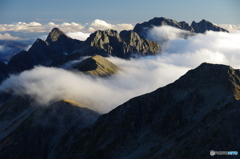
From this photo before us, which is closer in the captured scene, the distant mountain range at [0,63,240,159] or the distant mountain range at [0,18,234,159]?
the distant mountain range at [0,18,234,159]

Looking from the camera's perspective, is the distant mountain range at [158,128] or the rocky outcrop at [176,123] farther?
the distant mountain range at [158,128]

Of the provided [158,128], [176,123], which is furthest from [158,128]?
[176,123]

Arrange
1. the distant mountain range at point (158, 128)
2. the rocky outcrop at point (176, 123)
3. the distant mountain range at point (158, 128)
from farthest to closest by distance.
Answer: the distant mountain range at point (158, 128), the distant mountain range at point (158, 128), the rocky outcrop at point (176, 123)

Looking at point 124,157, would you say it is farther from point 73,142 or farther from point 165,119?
point 73,142

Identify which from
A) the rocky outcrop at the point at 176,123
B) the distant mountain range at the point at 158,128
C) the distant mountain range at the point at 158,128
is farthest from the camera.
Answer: the distant mountain range at the point at 158,128

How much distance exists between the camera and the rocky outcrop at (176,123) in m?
112

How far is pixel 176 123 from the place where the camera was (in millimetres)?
144750

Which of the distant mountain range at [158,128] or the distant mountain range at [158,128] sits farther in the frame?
the distant mountain range at [158,128]

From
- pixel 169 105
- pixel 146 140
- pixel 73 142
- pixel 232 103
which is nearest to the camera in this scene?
pixel 232 103

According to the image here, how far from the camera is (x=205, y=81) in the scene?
155375mm

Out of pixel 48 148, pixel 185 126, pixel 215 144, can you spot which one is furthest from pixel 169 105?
pixel 48 148

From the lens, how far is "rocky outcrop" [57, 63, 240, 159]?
369 feet

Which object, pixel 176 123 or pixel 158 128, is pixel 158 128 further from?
pixel 176 123

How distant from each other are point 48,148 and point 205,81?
120163mm
